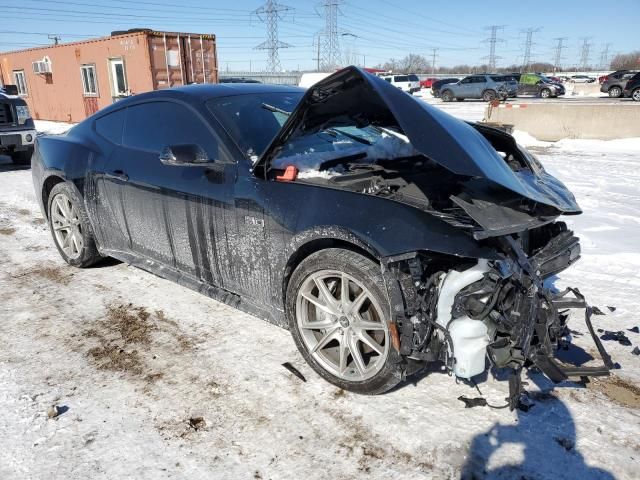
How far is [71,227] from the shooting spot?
4348mm

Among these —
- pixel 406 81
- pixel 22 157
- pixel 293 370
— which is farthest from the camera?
pixel 406 81

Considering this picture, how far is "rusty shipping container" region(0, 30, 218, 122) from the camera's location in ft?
47.4

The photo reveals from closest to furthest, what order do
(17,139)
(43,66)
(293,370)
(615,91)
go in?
(293,370) → (17,139) → (43,66) → (615,91)

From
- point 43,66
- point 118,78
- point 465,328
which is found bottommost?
point 465,328

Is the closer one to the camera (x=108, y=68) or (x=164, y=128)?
(x=164, y=128)

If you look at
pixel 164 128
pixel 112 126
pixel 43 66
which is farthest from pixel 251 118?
pixel 43 66

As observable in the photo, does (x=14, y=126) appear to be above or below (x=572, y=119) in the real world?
above

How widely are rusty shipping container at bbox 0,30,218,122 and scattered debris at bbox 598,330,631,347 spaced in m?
14.2

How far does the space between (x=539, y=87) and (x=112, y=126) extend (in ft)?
101

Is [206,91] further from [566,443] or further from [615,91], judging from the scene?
[615,91]

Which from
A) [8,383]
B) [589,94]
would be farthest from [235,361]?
[589,94]

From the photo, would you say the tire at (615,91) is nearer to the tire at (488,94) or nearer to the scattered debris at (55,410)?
the tire at (488,94)

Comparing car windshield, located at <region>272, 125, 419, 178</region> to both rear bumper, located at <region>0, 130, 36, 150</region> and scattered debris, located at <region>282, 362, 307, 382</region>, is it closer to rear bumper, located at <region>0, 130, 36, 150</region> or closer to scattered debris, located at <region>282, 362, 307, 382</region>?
scattered debris, located at <region>282, 362, 307, 382</region>

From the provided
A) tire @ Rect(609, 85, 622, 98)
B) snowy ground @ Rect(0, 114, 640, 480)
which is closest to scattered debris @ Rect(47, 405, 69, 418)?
snowy ground @ Rect(0, 114, 640, 480)
